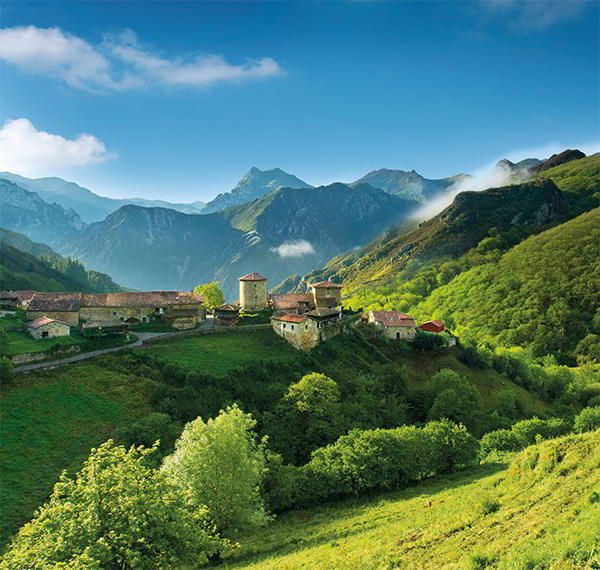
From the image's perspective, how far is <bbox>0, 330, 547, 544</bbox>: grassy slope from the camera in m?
35.0

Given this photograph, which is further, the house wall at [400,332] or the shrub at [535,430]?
the house wall at [400,332]

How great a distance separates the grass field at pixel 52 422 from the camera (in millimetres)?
33844

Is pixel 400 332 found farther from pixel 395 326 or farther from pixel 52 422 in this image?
pixel 52 422

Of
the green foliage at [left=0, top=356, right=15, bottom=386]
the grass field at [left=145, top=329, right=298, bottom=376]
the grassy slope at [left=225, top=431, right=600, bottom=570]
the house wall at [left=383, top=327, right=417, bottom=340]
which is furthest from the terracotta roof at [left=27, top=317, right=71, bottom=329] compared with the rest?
the house wall at [left=383, top=327, right=417, bottom=340]

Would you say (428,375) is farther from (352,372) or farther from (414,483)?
(414,483)

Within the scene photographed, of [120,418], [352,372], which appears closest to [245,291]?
[352,372]

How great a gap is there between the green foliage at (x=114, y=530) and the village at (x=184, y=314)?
42985mm

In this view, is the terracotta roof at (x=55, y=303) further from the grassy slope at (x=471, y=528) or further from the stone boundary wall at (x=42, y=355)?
the grassy slope at (x=471, y=528)

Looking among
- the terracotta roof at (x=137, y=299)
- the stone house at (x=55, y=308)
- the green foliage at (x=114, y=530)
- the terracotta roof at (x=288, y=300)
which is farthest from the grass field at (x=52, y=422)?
the terracotta roof at (x=288, y=300)

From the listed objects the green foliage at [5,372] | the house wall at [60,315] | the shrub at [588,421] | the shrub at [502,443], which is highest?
the house wall at [60,315]

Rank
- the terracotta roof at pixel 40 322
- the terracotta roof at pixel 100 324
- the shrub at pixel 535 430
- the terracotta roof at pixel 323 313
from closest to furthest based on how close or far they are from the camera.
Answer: the shrub at pixel 535 430 < the terracotta roof at pixel 40 322 < the terracotta roof at pixel 100 324 < the terracotta roof at pixel 323 313

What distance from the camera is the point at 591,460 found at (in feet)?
73.3

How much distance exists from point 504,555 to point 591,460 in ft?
34.6

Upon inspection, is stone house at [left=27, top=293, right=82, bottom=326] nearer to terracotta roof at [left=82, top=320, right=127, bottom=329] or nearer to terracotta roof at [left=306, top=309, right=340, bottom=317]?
terracotta roof at [left=82, top=320, right=127, bottom=329]
